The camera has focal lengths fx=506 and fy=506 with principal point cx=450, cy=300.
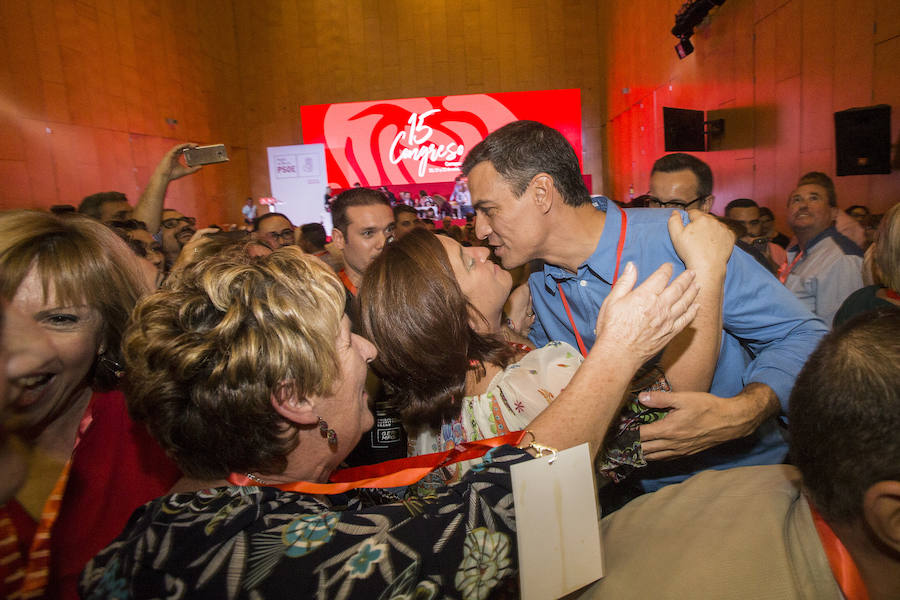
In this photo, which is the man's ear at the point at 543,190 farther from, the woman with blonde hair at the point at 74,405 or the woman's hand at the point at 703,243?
the woman with blonde hair at the point at 74,405

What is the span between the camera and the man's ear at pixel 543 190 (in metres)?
1.77

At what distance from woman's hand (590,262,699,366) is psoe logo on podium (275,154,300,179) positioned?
11538 millimetres

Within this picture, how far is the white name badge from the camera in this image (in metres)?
0.81

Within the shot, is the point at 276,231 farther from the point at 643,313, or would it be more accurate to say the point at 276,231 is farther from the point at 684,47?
the point at 684,47

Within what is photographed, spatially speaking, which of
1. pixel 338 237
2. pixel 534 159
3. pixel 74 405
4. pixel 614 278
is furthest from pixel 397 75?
pixel 74 405

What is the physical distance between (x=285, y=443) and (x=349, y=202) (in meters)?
2.71

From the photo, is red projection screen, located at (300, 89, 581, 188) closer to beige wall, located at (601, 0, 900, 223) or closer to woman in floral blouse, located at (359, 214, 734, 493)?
beige wall, located at (601, 0, 900, 223)

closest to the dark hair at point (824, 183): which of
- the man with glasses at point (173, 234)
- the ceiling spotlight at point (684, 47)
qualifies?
the ceiling spotlight at point (684, 47)

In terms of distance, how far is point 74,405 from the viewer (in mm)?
1354

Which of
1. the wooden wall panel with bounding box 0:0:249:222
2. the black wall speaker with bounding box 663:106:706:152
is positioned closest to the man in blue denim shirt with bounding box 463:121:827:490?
the black wall speaker with bounding box 663:106:706:152

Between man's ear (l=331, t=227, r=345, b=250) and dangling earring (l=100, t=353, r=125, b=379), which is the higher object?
man's ear (l=331, t=227, r=345, b=250)

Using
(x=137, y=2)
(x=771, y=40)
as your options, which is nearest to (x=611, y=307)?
(x=771, y=40)

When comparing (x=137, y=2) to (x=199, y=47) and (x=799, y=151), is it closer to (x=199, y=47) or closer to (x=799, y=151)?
(x=199, y=47)

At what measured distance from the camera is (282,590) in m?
0.75
